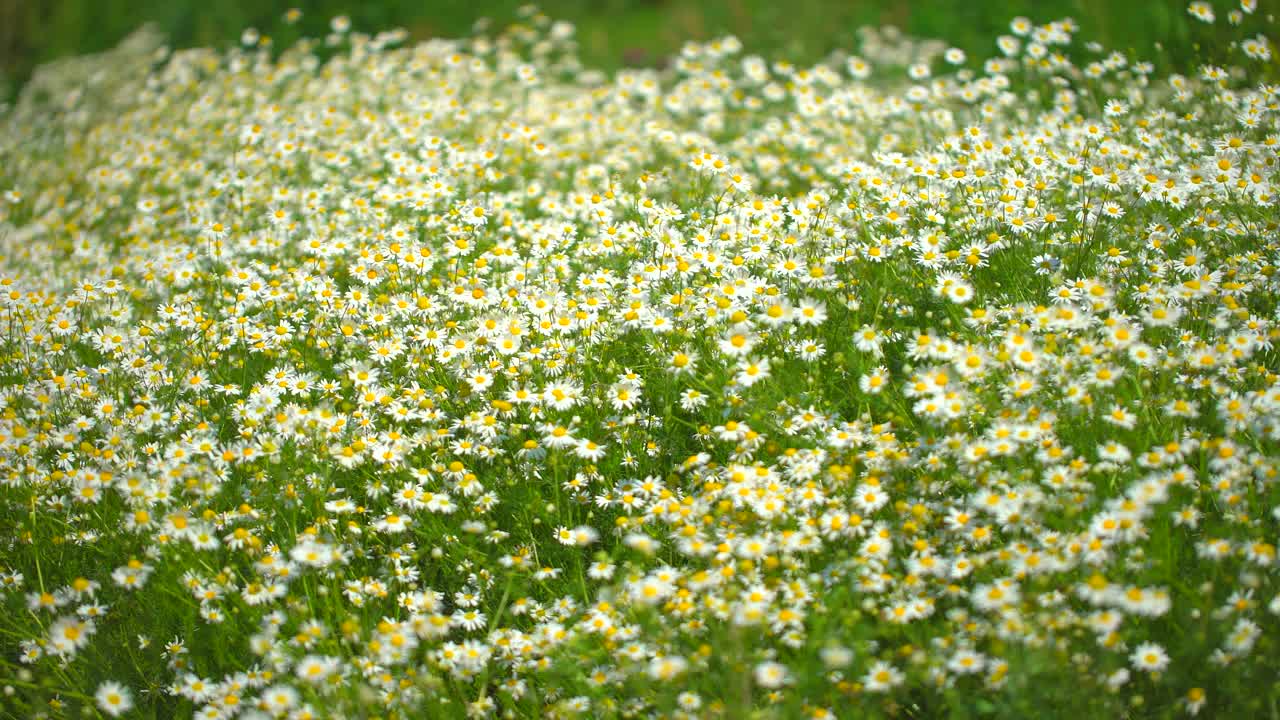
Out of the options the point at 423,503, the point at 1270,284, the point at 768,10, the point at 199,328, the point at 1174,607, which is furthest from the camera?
the point at 768,10

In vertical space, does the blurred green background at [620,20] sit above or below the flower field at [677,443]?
above

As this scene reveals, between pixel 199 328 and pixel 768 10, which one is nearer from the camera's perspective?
pixel 199 328

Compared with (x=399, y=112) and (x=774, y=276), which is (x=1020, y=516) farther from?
(x=399, y=112)

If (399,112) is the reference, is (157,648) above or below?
below

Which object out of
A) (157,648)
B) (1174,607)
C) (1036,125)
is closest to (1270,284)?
(1174,607)

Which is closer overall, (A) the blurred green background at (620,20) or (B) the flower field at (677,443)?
(B) the flower field at (677,443)
